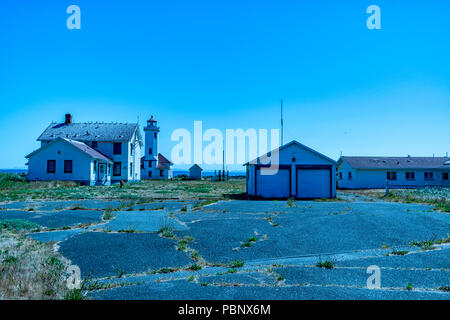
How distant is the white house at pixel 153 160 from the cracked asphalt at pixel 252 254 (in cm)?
4689

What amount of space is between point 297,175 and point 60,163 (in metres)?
25.6

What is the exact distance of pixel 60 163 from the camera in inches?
1383

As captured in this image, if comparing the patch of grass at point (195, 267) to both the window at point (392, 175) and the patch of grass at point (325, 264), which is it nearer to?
the patch of grass at point (325, 264)

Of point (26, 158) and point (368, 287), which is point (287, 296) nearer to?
point (368, 287)

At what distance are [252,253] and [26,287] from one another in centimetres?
477

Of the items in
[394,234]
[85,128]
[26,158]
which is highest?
[85,128]

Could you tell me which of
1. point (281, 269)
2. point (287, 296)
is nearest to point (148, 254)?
point (281, 269)

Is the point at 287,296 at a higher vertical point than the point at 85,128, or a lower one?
lower

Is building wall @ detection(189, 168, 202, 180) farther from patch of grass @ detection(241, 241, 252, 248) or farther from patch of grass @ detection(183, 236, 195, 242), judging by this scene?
patch of grass @ detection(241, 241, 252, 248)

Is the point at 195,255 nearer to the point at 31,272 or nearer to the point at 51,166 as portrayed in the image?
the point at 31,272

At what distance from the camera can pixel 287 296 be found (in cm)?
474

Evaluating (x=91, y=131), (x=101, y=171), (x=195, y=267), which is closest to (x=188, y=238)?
(x=195, y=267)

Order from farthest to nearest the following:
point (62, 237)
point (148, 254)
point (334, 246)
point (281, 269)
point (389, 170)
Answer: point (389, 170) → point (62, 237) → point (334, 246) → point (148, 254) → point (281, 269)
